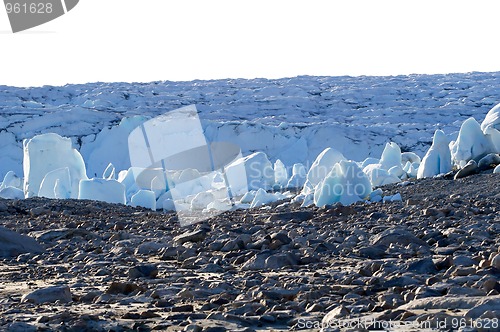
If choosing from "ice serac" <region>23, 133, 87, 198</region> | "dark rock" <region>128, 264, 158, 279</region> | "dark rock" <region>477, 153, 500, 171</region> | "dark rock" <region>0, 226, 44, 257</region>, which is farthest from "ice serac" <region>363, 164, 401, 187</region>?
"dark rock" <region>128, 264, 158, 279</region>

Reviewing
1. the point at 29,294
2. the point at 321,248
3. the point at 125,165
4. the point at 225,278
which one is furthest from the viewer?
the point at 125,165

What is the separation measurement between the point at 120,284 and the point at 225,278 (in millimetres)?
672

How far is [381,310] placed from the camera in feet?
10.0

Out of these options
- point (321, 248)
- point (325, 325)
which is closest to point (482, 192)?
point (321, 248)

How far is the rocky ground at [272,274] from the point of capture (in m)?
2.98

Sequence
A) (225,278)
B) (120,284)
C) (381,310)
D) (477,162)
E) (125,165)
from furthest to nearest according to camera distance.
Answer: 1. (125,165)
2. (477,162)
3. (225,278)
4. (120,284)
5. (381,310)

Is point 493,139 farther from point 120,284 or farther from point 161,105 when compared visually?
point 161,105

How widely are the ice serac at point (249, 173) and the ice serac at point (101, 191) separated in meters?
4.35

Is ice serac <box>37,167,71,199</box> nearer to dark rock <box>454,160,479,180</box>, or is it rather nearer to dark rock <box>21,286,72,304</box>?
dark rock <box>454,160,479,180</box>

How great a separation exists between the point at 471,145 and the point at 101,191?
283 inches

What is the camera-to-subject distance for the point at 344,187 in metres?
10.9

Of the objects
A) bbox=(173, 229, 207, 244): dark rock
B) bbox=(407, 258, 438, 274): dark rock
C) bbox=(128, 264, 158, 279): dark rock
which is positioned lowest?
bbox=(173, 229, 207, 244): dark rock

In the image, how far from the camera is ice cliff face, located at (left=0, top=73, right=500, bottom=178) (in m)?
26.4

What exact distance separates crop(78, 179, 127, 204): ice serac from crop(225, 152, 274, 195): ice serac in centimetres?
435
